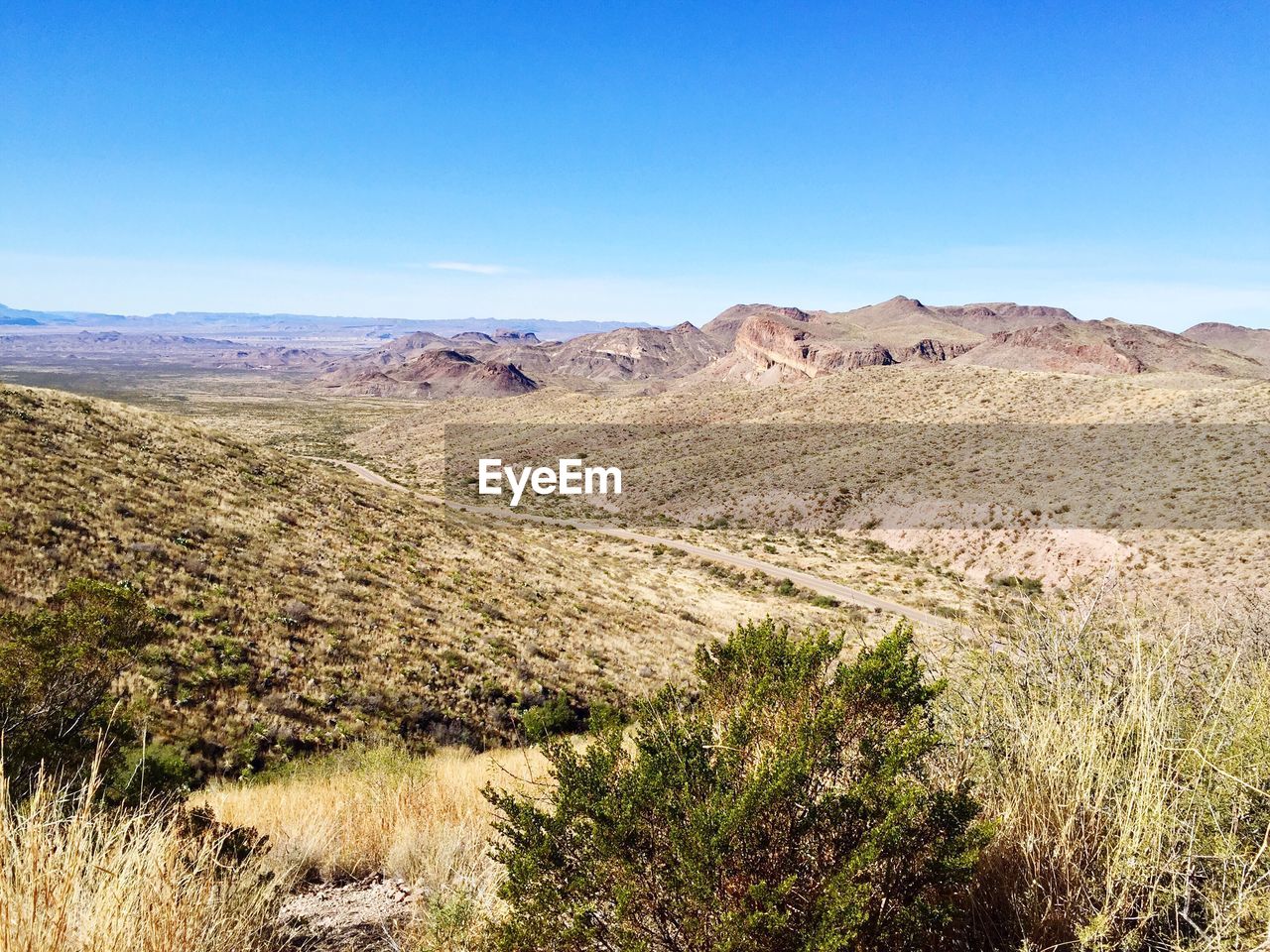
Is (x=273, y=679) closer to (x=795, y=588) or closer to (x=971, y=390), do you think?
(x=795, y=588)

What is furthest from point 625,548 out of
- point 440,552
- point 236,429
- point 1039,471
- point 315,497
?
point 236,429

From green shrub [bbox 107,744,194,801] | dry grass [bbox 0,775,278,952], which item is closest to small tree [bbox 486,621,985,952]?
dry grass [bbox 0,775,278,952]

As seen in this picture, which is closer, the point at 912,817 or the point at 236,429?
the point at 912,817

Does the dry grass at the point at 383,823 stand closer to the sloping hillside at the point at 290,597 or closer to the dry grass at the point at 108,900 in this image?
the dry grass at the point at 108,900

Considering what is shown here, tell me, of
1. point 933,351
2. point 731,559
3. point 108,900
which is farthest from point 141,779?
point 933,351

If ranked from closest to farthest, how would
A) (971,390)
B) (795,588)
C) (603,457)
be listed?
1. (795,588)
2. (971,390)
3. (603,457)

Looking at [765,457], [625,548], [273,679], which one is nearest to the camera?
[273,679]

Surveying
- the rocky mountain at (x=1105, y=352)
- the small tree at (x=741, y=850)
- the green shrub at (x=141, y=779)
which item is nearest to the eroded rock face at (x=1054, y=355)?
the rocky mountain at (x=1105, y=352)
